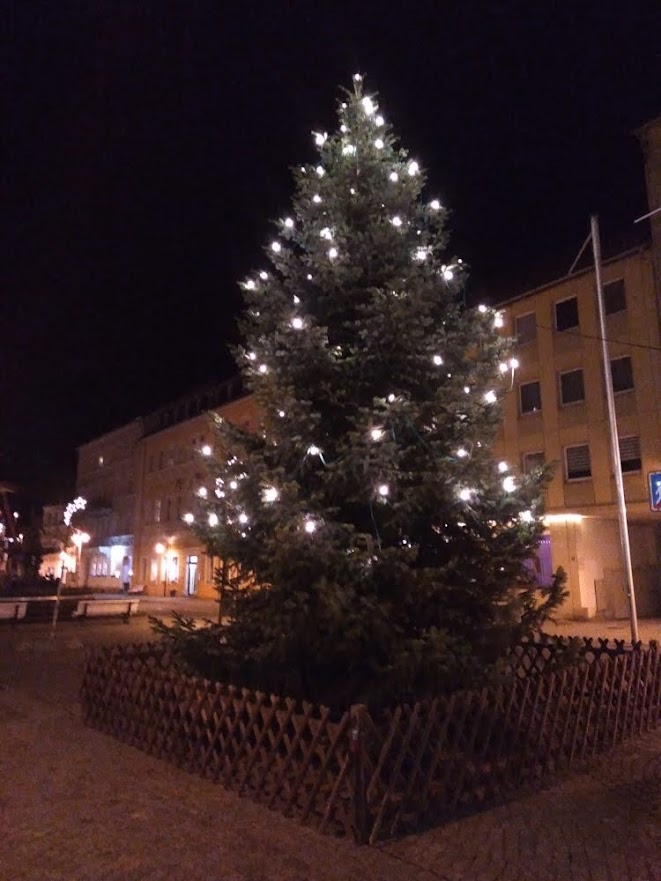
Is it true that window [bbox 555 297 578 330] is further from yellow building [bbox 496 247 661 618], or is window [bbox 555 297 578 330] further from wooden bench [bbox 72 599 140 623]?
wooden bench [bbox 72 599 140 623]

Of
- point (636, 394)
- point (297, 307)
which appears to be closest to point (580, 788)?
point (297, 307)

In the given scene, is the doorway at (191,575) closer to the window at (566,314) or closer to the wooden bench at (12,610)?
the wooden bench at (12,610)

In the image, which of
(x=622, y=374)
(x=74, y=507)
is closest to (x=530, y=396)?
(x=622, y=374)

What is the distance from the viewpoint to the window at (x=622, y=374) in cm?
2488

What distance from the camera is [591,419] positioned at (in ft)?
85.2

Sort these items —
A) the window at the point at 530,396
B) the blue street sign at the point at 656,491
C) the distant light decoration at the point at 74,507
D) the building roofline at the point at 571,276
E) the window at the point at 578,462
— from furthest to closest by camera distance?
1. the distant light decoration at the point at 74,507
2. the window at the point at 530,396
3. the window at the point at 578,462
4. the building roofline at the point at 571,276
5. the blue street sign at the point at 656,491

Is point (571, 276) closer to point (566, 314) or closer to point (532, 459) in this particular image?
point (566, 314)

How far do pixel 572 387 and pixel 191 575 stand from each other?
2678 centimetres

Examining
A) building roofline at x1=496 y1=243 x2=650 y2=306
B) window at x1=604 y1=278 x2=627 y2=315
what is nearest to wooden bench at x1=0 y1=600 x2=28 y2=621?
building roofline at x1=496 y1=243 x2=650 y2=306

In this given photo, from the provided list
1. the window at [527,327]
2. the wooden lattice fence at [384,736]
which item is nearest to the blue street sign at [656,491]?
the wooden lattice fence at [384,736]

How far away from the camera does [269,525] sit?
8.20 m

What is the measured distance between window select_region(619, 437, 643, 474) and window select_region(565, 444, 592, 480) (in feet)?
4.63

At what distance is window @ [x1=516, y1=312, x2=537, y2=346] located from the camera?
2829cm

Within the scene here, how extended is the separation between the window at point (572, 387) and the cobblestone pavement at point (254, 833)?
19.8m
